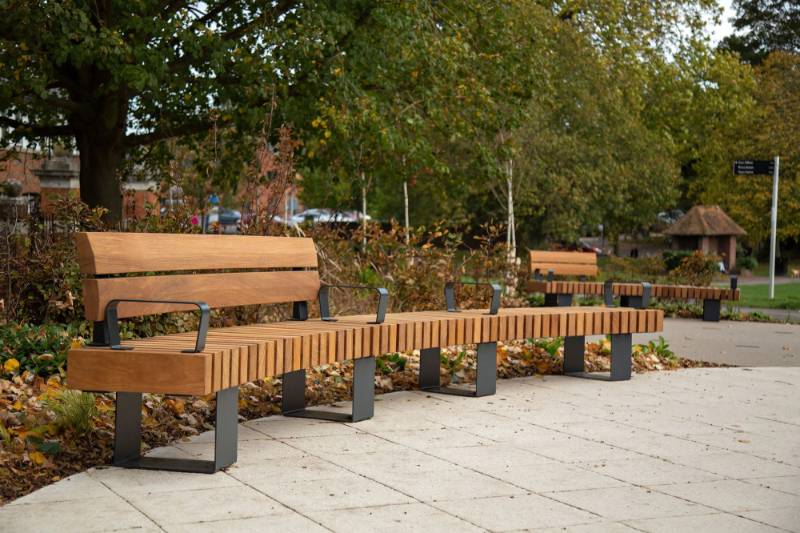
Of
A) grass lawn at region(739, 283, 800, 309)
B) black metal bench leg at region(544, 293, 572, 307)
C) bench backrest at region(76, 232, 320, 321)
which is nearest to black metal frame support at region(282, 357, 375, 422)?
bench backrest at region(76, 232, 320, 321)

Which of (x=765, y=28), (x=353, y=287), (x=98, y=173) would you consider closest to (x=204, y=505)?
(x=353, y=287)

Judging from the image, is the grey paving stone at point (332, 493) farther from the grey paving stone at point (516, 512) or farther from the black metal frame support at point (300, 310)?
the black metal frame support at point (300, 310)

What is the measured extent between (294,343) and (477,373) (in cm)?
211

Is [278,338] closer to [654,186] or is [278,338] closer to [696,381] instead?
[696,381]

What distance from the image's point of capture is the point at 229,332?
6094mm

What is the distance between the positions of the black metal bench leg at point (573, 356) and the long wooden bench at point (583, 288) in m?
5.25

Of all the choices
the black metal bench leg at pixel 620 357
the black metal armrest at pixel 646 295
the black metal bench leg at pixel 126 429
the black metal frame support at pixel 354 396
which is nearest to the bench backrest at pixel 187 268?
the black metal bench leg at pixel 126 429

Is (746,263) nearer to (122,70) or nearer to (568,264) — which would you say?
(568,264)

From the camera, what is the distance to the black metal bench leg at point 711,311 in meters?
15.0

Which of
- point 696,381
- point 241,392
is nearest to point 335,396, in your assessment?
point 241,392

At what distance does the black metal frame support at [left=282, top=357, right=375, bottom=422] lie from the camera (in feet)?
21.3

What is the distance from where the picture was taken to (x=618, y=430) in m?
6.54

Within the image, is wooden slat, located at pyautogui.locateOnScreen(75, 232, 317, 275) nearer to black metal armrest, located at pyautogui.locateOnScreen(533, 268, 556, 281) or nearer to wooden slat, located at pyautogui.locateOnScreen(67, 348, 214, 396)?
wooden slat, located at pyautogui.locateOnScreen(67, 348, 214, 396)

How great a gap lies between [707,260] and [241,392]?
1263 centimetres
